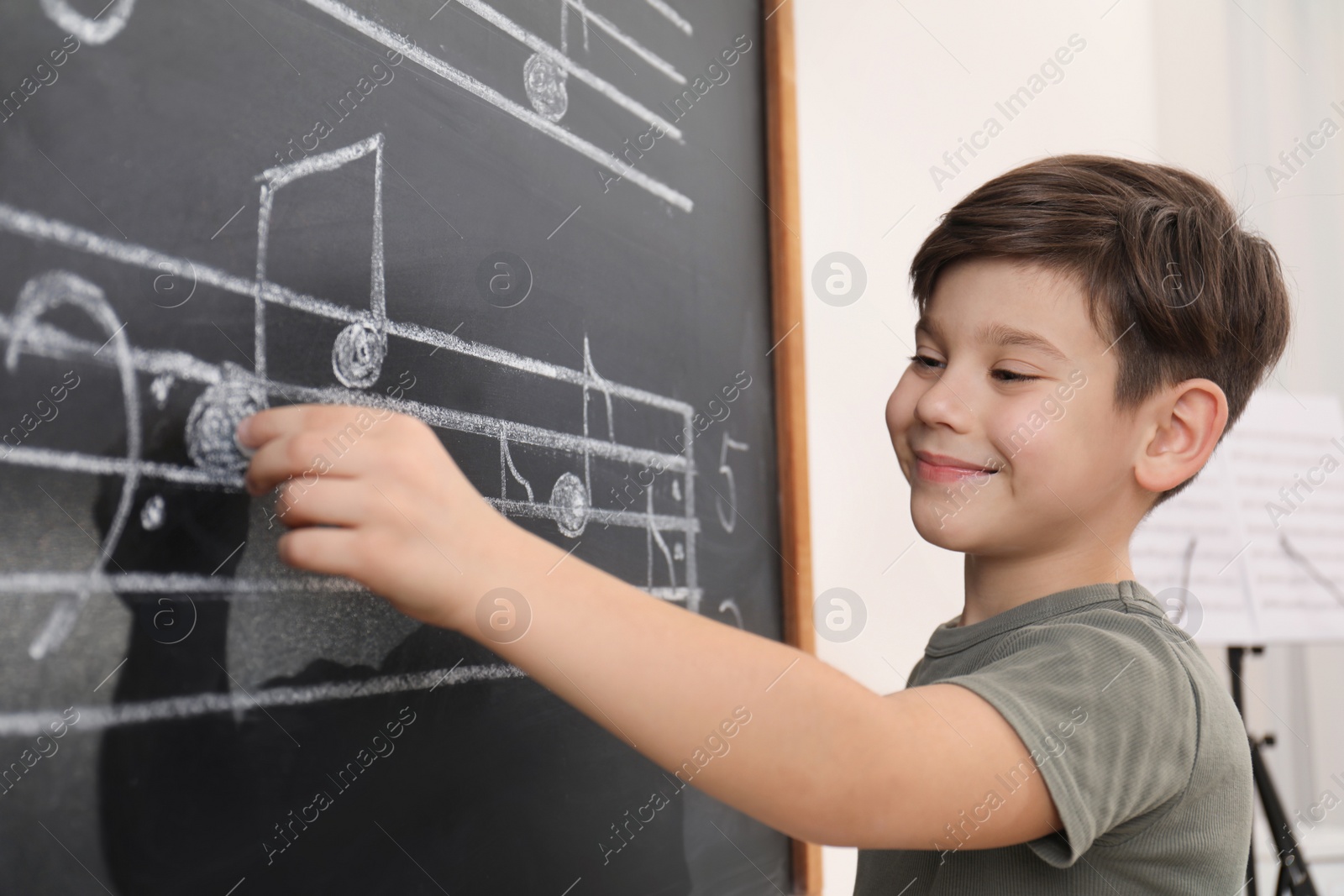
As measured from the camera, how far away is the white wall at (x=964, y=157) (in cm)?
144

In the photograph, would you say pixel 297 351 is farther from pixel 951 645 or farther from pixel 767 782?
pixel 951 645

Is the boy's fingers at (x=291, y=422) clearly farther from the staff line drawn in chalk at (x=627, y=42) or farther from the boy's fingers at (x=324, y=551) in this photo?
the staff line drawn in chalk at (x=627, y=42)

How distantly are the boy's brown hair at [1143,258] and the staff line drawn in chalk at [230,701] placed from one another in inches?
20.4

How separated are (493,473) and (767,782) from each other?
365 millimetres

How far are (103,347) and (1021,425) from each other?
0.60 metres

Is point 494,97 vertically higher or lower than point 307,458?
higher

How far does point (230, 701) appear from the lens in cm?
56

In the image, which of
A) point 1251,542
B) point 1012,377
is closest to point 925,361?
point 1012,377

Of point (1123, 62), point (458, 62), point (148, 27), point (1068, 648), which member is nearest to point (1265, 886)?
point (1123, 62)

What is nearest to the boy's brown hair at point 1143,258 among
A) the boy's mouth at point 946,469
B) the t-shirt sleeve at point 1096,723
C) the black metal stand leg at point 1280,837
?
the boy's mouth at point 946,469

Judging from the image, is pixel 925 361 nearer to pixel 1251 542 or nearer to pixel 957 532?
pixel 957 532

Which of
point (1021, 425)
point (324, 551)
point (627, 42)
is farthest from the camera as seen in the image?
point (627, 42)

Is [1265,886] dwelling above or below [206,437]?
below

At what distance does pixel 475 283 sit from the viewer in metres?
0.76
